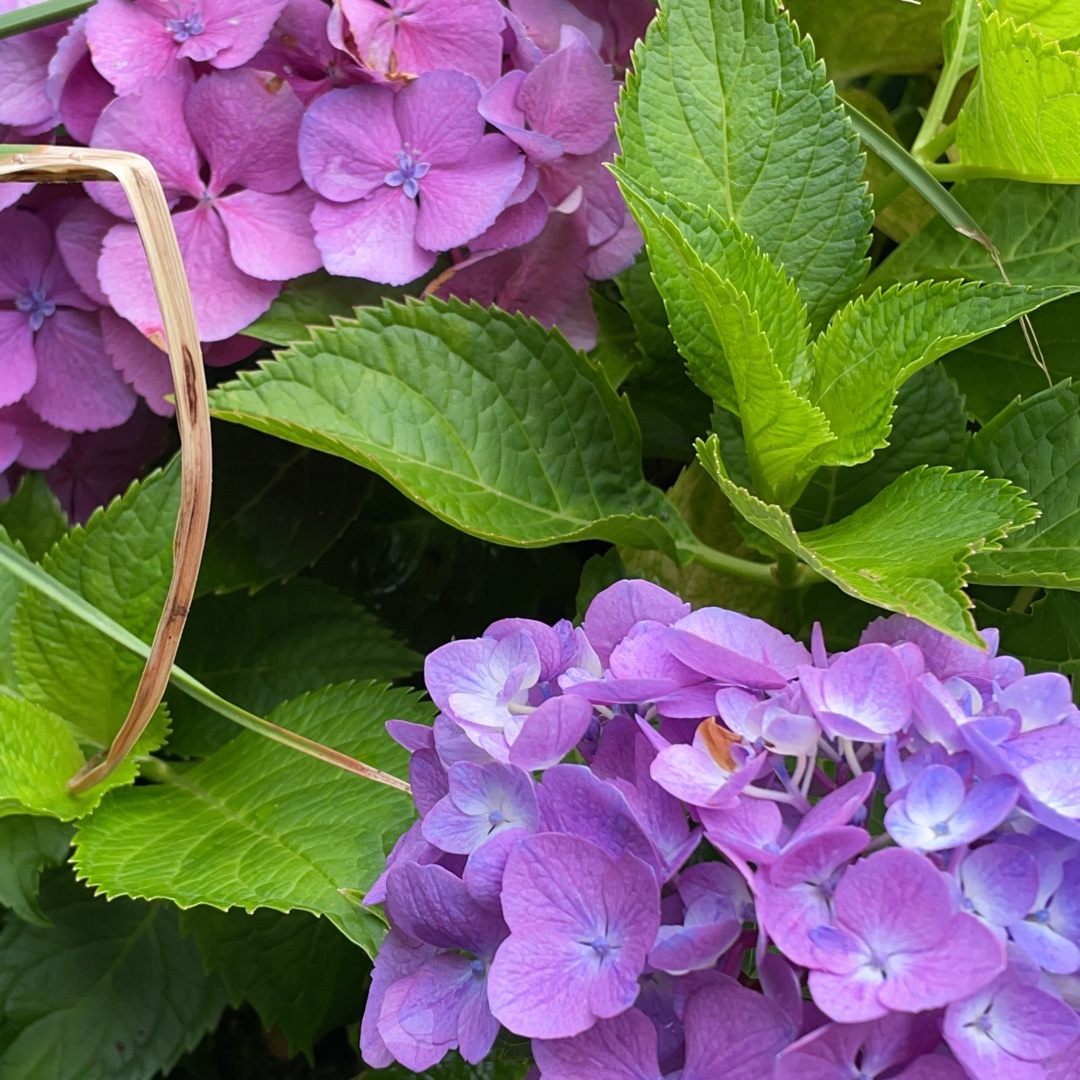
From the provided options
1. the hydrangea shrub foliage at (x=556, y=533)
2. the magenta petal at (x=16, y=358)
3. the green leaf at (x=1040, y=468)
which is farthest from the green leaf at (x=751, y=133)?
the magenta petal at (x=16, y=358)

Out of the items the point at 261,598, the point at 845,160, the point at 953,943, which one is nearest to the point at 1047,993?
the point at 953,943

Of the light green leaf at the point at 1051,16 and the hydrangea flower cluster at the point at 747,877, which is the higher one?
the light green leaf at the point at 1051,16

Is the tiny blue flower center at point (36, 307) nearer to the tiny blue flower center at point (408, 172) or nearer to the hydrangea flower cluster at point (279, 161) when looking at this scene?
the hydrangea flower cluster at point (279, 161)

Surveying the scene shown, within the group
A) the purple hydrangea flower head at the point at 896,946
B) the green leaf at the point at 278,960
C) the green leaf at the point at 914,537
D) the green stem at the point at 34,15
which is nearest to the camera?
the purple hydrangea flower head at the point at 896,946

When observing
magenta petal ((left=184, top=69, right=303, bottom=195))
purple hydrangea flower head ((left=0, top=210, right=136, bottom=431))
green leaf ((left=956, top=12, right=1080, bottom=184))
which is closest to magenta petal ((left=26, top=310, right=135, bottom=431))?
purple hydrangea flower head ((left=0, top=210, right=136, bottom=431))

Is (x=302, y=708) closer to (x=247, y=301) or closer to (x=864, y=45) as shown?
(x=247, y=301)

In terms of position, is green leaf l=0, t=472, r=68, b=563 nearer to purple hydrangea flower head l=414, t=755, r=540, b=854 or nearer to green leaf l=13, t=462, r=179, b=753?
green leaf l=13, t=462, r=179, b=753

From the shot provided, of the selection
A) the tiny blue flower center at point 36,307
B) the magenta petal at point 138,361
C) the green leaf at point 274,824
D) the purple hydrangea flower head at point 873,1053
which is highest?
the tiny blue flower center at point 36,307
